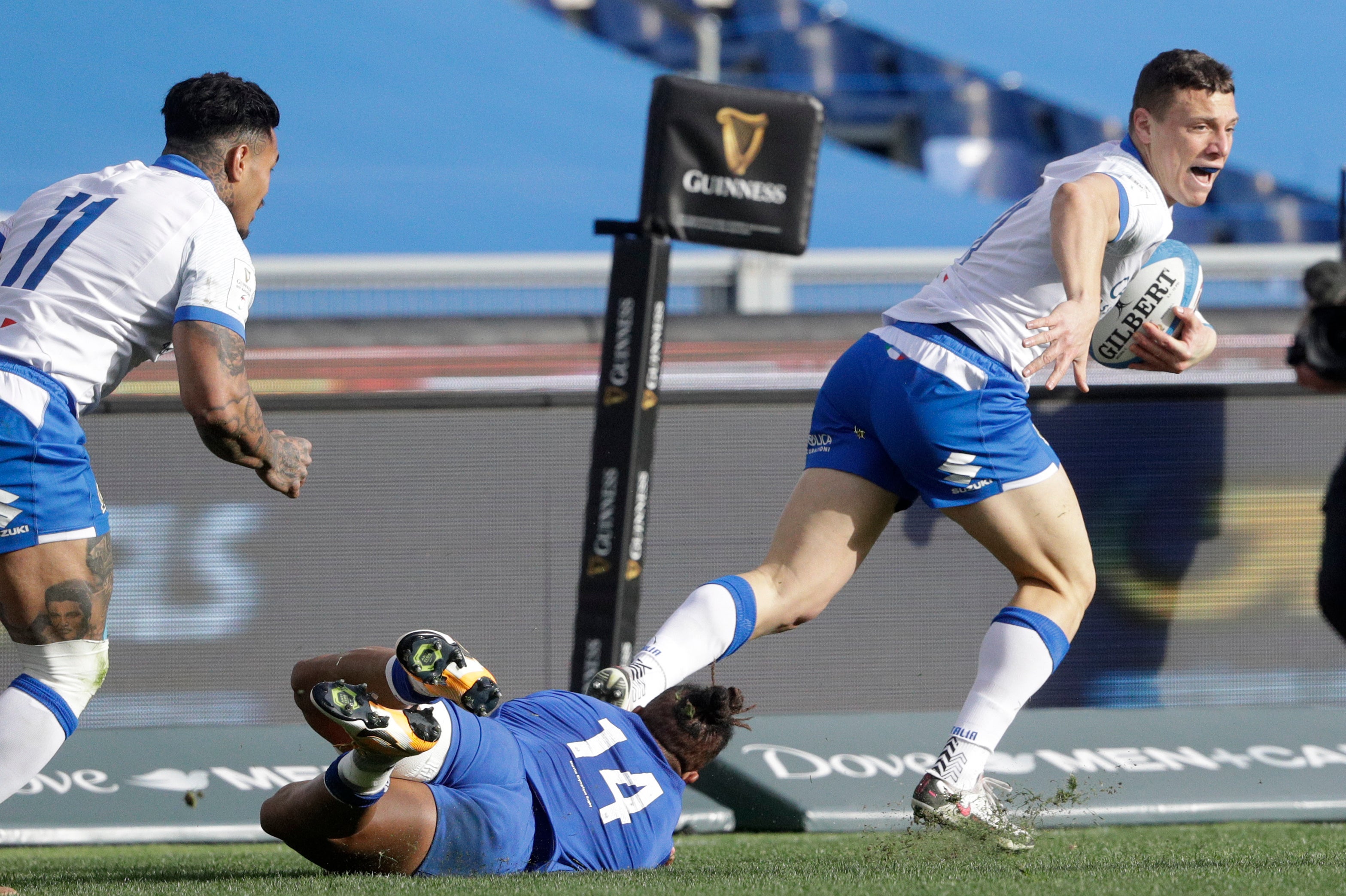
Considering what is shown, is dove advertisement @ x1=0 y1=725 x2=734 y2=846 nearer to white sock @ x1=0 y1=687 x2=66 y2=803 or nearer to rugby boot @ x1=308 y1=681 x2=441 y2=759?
white sock @ x1=0 y1=687 x2=66 y2=803

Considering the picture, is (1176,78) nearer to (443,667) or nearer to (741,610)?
(741,610)

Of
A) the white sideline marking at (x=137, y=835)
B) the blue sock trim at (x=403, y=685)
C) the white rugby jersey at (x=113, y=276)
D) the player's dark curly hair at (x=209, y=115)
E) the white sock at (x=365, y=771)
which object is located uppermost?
the player's dark curly hair at (x=209, y=115)

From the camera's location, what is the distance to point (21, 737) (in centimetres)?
284

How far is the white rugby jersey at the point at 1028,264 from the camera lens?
10.8 ft

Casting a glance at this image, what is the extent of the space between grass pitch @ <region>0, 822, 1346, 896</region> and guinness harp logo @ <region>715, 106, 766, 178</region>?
7.42ft

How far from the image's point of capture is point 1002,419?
3316mm

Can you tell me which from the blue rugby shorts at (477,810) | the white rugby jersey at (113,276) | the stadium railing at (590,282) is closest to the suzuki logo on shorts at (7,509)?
the white rugby jersey at (113,276)

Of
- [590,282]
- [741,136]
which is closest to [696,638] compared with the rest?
[741,136]

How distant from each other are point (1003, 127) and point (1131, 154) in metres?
28.2

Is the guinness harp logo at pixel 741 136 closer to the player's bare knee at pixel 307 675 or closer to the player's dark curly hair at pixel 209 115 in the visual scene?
the player's dark curly hair at pixel 209 115

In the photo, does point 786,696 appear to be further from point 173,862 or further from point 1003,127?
point 1003,127

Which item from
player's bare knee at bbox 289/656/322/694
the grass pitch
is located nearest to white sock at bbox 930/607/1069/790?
the grass pitch

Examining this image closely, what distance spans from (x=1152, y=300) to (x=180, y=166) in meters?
2.47

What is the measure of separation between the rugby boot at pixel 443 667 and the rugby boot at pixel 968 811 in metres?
1.01
